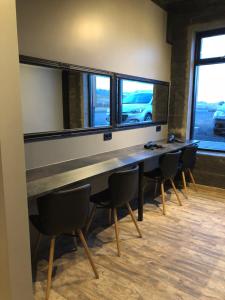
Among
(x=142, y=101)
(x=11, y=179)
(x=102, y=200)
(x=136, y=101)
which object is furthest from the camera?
(x=142, y=101)

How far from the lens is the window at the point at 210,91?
4129 mm

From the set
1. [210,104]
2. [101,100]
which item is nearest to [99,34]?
[101,100]

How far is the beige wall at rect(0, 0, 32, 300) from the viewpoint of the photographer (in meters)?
1.28

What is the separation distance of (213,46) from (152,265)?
362cm

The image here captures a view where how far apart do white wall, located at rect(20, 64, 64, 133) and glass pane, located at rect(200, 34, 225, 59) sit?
9.47 feet

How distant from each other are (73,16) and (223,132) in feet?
10.1

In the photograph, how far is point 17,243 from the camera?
1.49 m

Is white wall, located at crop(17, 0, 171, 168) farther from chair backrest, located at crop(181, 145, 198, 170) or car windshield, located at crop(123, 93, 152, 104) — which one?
chair backrest, located at crop(181, 145, 198, 170)

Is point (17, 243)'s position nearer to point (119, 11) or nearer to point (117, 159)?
point (117, 159)

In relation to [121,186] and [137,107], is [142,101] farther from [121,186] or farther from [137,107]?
[121,186]

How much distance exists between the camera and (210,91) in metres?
4.30

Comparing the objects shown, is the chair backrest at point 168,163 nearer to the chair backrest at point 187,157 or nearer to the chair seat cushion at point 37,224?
the chair backrest at point 187,157

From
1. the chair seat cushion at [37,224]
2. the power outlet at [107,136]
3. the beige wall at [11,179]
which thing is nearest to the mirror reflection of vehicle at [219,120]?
the power outlet at [107,136]

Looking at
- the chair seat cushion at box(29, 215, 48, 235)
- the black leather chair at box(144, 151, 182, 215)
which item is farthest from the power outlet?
the chair seat cushion at box(29, 215, 48, 235)
